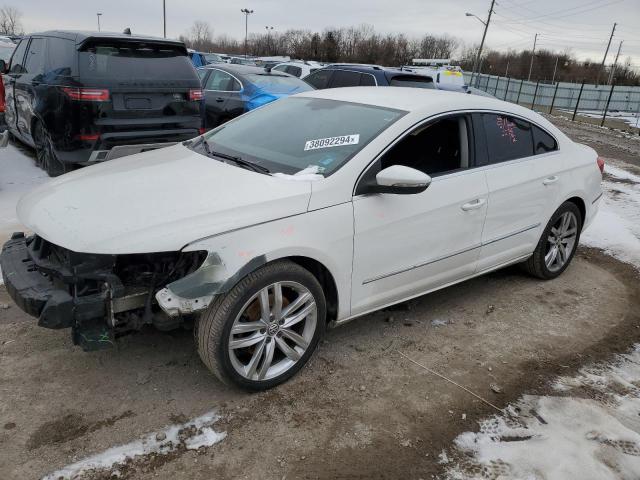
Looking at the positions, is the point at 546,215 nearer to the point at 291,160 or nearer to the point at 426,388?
the point at 426,388

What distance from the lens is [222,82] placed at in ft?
29.9

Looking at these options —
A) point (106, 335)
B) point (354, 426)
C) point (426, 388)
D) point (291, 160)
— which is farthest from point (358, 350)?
point (106, 335)

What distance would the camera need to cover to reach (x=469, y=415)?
2.90m

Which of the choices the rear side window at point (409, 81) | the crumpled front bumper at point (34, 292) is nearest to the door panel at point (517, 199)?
the crumpled front bumper at point (34, 292)

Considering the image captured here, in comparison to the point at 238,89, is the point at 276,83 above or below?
above

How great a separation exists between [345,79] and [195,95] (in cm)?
521

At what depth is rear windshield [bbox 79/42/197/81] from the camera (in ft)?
18.3

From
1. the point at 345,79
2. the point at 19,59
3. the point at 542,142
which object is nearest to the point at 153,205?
the point at 542,142

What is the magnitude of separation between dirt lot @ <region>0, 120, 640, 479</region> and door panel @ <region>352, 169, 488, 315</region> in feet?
1.32

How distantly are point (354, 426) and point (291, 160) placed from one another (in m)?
1.58

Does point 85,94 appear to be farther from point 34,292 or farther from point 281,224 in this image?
point 281,224

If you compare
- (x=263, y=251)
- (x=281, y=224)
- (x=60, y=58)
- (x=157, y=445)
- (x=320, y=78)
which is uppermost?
(x=60, y=58)

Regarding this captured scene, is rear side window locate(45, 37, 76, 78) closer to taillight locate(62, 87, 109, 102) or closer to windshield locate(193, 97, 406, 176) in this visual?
taillight locate(62, 87, 109, 102)

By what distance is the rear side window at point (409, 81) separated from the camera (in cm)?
994
